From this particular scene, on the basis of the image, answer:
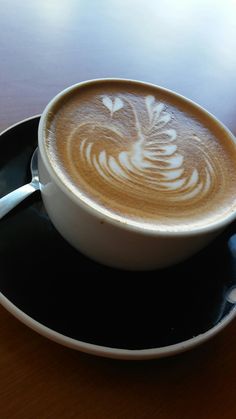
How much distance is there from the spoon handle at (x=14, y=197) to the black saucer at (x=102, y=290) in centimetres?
1

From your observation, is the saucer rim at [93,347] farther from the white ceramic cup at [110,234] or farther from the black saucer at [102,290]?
the white ceramic cup at [110,234]

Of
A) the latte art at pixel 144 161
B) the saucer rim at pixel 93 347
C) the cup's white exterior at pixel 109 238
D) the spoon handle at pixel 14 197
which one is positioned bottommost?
the saucer rim at pixel 93 347

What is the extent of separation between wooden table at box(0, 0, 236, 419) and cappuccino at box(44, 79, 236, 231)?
0.19 meters

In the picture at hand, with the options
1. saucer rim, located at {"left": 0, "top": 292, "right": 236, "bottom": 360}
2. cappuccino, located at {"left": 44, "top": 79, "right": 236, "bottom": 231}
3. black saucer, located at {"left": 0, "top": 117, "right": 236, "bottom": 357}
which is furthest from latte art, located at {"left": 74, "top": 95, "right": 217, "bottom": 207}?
saucer rim, located at {"left": 0, "top": 292, "right": 236, "bottom": 360}

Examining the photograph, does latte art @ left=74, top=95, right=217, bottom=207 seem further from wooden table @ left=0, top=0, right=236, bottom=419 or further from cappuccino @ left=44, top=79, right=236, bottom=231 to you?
wooden table @ left=0, top=0, right=236, bottom=419

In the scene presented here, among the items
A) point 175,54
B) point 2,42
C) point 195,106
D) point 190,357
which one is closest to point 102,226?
point 190,357

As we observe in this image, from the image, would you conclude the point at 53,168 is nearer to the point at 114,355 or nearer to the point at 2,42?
the point at 114,355

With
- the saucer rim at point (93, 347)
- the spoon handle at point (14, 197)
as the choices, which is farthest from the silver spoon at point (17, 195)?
the saucer rim at point (93, 347)

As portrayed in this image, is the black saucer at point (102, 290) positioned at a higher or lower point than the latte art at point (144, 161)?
lower

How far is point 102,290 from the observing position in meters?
0.55

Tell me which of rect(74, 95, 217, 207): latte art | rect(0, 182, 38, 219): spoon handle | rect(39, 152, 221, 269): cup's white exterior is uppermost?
rect(74, 95, 217, 207): latte art

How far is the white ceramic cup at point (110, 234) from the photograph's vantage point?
1.63 ft

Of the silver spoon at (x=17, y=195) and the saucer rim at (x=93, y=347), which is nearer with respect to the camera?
the saucer rim at (x=93, y=347)

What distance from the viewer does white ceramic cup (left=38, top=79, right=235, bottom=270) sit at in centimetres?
50
